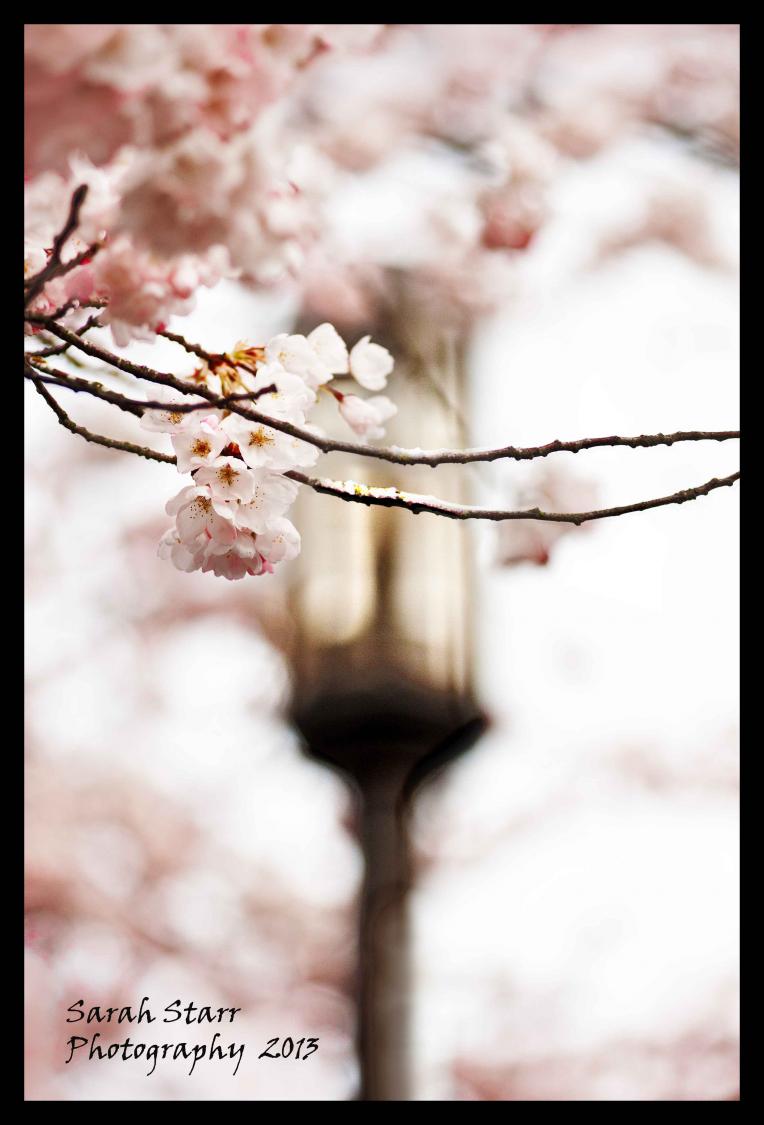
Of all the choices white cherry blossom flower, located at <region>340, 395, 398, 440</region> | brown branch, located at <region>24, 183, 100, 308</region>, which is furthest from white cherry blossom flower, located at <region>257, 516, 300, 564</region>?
brown branch, located at <region>24, 183, 100, 308</region>

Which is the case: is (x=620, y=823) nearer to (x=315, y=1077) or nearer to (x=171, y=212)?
(x=315, y=1077)

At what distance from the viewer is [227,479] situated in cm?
67

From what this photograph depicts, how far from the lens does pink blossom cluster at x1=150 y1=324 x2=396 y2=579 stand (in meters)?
0.65

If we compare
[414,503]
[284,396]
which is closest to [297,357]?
[284,396]

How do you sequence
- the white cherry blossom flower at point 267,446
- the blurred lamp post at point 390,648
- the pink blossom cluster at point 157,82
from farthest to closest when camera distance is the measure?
the blurred lamp post at point 390,648 → the white cherry blossom flower at point 267,446 → the pink blossom cluster at point 157,82

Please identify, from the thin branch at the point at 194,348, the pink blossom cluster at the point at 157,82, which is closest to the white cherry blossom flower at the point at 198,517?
the thin branch at the point at 194,348

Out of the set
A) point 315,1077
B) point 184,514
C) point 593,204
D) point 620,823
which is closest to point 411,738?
point 620,823

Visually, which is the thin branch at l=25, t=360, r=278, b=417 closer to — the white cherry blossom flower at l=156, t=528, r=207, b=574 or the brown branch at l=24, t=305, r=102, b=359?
the brown branch at l=24, t=305, r=102, b=359

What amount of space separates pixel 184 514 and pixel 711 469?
547 mm

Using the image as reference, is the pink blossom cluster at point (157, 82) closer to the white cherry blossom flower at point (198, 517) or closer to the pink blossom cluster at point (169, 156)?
the pink blossom cluster at point (169, 156)

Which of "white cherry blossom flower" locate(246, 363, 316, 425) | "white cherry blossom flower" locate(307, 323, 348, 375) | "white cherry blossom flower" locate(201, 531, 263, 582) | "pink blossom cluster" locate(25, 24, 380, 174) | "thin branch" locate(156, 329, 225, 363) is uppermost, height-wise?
"pink blossom cluster" locate(25, 24, 380, 174)

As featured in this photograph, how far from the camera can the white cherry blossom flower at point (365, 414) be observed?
0.72m

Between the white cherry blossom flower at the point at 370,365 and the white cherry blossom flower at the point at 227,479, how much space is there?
0.43ft

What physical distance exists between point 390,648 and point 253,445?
557mm
